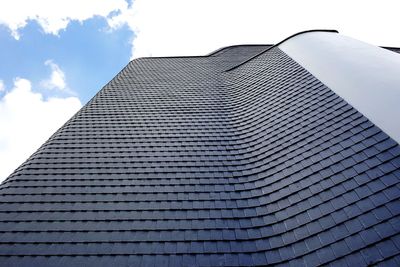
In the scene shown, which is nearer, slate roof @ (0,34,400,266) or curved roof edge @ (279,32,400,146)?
slate roof @ (0,34,400,266)

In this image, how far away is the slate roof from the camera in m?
4.58

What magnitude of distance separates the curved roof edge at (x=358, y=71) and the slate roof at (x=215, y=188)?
217mm

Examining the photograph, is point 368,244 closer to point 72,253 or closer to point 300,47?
point 72,253

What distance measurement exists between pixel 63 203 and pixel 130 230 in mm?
1491

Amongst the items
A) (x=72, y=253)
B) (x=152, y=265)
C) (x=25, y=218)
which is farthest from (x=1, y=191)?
(x=152, y=265)

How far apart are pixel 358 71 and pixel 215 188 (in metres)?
4.31

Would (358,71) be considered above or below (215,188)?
above

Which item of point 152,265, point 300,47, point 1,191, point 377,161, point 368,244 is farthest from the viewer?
point 300,47

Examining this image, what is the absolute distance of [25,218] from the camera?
5.53 metres

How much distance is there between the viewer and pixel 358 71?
7465 mm

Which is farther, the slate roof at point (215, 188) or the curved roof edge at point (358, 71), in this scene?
the curved roof edge at point (358, 71)

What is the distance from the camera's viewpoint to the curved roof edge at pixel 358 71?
5.80 metres

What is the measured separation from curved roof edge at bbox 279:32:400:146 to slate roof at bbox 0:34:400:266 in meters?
0.22

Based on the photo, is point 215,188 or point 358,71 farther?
point 358,71
